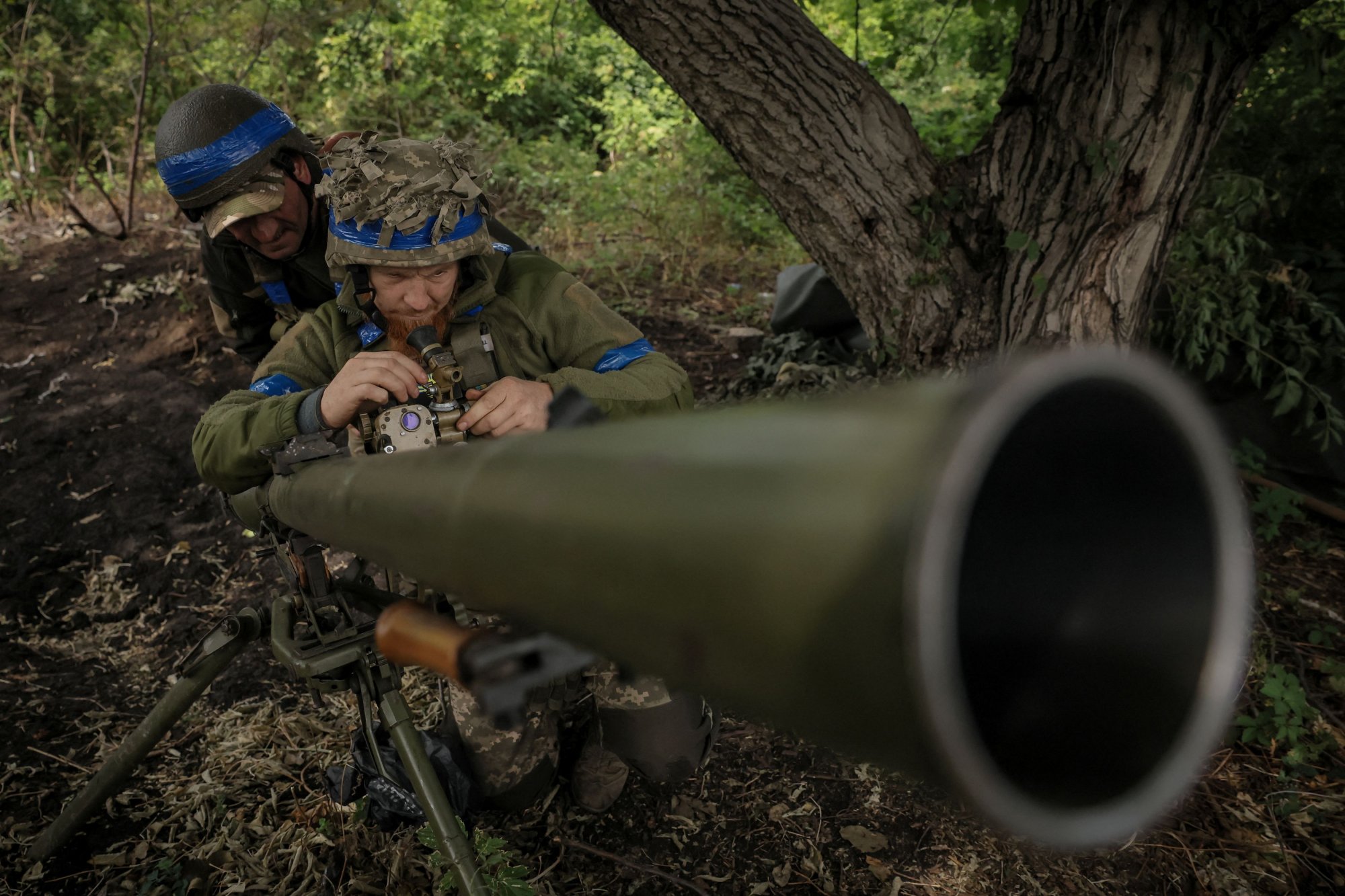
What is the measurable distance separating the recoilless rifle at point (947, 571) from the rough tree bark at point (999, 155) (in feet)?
7.91

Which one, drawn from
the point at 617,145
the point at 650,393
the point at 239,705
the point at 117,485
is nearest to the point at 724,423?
the point at 650,393

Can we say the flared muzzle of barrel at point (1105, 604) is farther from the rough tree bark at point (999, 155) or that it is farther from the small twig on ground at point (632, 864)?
the rough tree bark at point (999, 155)

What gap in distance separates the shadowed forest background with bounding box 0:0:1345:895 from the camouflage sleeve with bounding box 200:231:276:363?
1.22 meters

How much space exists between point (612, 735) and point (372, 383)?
128 cm

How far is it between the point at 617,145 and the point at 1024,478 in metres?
9.22

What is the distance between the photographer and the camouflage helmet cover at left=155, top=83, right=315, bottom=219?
2.79 m

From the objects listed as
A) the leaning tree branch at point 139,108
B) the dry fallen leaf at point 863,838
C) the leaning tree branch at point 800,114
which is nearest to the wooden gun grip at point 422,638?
the dry fallen leaf at point 863,838

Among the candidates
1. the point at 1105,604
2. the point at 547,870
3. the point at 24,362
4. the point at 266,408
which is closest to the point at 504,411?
the point at 266,408

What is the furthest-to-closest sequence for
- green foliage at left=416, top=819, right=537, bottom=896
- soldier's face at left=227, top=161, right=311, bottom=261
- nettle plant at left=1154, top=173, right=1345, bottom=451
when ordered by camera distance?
nettle plant at left=1154, top=173, right=1345, bottom=451 → soldier's face at left=227, top=161, right=311, bottom=261 → green foliage at left=416, top=819, right=537, bottom=896

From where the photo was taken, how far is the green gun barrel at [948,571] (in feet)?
1.52

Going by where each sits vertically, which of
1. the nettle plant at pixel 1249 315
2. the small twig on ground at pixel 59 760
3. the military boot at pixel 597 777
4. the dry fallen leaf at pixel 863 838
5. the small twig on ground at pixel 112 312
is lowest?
the small twig on ground at pixel 59 760

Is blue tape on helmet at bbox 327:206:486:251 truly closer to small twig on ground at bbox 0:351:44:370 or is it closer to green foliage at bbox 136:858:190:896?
green foliage at bbox 136:858:190:896

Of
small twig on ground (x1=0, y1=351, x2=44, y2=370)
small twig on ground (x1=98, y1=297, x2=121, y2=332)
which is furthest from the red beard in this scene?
small twig on ground (x1=98, y1=297, x2=121, y2=332)

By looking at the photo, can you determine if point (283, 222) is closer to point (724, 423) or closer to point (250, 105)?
point (250, 105)
